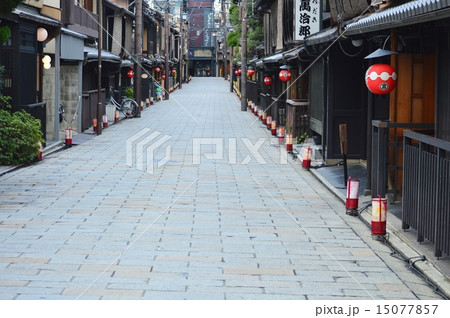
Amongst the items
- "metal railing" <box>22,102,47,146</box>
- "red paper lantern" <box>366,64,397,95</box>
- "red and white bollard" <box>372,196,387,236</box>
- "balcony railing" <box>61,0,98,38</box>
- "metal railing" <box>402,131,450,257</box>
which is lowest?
"red and white bollard" <box>372,196,387,236</box>

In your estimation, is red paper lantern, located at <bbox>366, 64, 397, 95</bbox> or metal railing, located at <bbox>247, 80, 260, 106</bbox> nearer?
red paper lantern, located at <bbox>366, 64, 397, 95</bbox>

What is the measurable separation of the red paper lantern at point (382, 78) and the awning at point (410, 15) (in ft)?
2.68

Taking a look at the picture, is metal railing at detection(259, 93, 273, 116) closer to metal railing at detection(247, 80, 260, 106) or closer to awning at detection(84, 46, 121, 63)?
metal railing at detection(247, 80, 260, 106)

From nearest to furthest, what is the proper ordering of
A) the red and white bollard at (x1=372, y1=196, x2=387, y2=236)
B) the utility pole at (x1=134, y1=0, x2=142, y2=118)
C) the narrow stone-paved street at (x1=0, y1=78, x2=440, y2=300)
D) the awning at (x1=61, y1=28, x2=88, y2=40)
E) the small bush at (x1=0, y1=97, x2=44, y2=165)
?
the narrow stone-paved street at (x1=0, y1=78, x2=440, y2=300)
the red and white bollard at (x1=372, y1=196, x2=387, y2=236)
the small bush at (x1=0, y1=97, x2=44, y2=165)
the awning at (x1=61, y1=28, x2=88, y2=40)
the utility pole at (x1=134, y1=0, x2=142, y2=118)

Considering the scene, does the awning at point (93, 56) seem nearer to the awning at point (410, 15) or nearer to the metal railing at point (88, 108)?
the metal railing at point (88, 108)

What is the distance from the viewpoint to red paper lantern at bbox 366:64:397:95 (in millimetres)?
13680

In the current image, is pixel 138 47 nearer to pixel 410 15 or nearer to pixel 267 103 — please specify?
pixel 267 103

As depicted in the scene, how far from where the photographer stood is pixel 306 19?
2508 cm

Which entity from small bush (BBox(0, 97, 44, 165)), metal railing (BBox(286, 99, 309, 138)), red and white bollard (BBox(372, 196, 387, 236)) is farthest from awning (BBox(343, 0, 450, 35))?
metal railing (BBox(286, 99, 309, 138))

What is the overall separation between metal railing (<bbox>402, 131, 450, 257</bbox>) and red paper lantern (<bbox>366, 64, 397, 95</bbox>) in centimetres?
232

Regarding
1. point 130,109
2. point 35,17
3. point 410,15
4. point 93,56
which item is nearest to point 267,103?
point 130,109

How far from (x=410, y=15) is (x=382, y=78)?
3.69m

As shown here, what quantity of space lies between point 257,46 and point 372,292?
4409 centimetres

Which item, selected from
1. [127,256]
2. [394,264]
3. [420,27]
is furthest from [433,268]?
[420,27]
